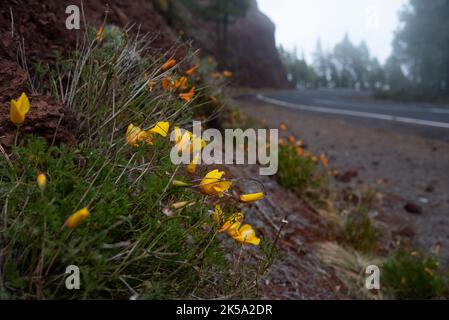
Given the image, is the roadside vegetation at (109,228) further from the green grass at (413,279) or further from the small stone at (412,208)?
the small stone at (412,208)

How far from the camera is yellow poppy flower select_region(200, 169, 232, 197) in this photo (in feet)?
4.56

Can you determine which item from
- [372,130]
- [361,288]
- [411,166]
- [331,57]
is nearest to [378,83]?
[331,57]

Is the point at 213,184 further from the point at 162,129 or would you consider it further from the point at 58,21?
the point at 58,21

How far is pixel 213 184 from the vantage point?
1.39 m

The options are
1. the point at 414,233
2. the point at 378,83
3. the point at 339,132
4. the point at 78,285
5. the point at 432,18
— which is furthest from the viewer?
the point at 378,83

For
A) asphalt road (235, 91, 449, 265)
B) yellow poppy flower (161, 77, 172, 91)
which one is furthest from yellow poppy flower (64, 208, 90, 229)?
asphalt road (235, 91, 449, 265)

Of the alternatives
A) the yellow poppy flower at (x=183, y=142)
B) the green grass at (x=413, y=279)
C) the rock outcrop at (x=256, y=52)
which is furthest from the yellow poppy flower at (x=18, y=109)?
the rock outcrop at (x=256, y=52)

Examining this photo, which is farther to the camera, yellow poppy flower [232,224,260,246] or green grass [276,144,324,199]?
green grass [276,144,324,199]

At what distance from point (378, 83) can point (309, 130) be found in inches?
1969

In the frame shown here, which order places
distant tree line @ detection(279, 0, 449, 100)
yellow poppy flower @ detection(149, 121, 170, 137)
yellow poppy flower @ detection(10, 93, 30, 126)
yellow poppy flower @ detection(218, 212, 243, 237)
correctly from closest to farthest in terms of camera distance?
yellow poppy flower @ detection(10, 93, 30, 126)
yellow poppy flower @ detection(218, 212, 243, 237)
yellow poppy flower @ detection(149, 121, 170, 137)
distant tree line @ detection(279, 0, 449, 100)

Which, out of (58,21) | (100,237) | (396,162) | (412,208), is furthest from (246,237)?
(396,162)

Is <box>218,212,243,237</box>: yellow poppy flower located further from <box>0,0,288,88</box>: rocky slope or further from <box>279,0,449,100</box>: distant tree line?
<box>279,0,449,100</box>: distant tree line

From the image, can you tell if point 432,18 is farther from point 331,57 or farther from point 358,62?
point 331,57
